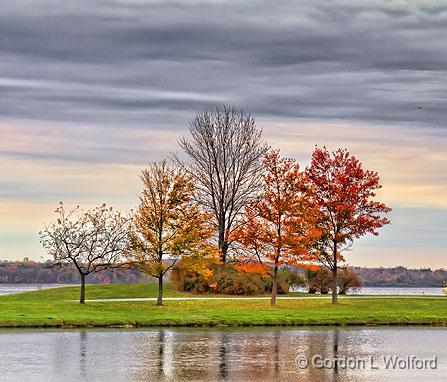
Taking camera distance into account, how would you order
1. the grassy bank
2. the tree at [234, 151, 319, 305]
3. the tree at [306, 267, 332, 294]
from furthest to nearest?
the tree at [306, 267, 332, 294]
the tree at [234, 151, 319, 305]
the grassy bank

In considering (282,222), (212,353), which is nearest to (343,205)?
(282,222)

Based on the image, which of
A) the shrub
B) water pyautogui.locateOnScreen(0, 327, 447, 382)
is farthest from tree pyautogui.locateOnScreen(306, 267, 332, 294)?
water pyautogui.locateOnScreen(0, 327, 447, 382)

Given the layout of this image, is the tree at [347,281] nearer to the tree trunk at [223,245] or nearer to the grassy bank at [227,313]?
the tree trunk at [223,245]

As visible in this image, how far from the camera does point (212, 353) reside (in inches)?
1355

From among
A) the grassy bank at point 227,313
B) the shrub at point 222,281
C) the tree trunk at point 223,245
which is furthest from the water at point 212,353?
the tree trunk at point 223,245

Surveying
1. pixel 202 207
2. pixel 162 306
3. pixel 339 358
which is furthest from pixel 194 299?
pixel 339 358

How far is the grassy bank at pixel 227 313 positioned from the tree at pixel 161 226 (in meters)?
2.92

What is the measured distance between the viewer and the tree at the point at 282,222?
198ft

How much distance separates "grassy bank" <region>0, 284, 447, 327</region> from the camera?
159ft

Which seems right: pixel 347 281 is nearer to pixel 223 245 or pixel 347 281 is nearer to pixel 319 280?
pixel 319 280

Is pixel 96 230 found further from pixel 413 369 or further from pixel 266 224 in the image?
pixel 413 369

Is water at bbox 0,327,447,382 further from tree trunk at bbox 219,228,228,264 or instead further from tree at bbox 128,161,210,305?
tree trunk at bbox 219,228,228,264

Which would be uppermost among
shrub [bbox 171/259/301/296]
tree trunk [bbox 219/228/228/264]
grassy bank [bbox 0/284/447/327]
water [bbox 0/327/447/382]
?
tree trunk [bbox 219/228/228/264]

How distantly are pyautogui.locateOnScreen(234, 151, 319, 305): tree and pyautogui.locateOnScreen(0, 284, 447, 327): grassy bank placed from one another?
3.67m
